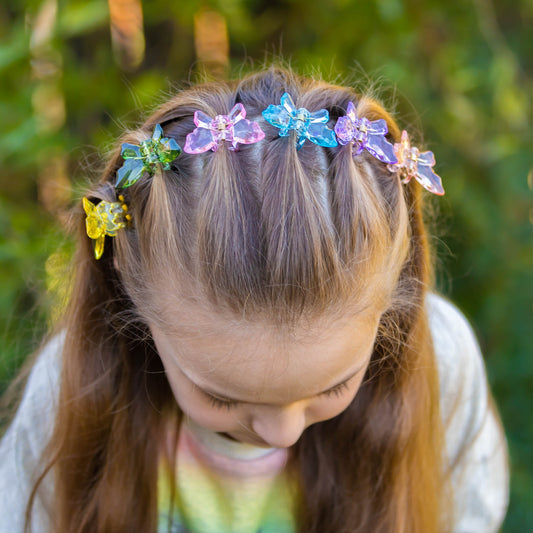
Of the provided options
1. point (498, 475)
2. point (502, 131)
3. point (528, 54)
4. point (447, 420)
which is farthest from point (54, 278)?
point (528, 54)

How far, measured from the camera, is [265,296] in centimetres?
73

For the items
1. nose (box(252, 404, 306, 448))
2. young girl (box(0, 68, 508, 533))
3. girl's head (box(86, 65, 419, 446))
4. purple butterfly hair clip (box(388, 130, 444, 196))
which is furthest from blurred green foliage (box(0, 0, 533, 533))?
nose (box(252, 404, 306, 448))

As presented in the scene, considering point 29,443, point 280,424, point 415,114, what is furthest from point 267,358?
point 415,114

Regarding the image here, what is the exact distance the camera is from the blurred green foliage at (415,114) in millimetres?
1437

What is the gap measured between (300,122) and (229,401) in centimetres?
36

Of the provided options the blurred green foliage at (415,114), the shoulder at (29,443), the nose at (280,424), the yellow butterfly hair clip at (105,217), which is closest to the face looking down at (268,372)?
the nose at (280,424)

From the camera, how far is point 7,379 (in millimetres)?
1433

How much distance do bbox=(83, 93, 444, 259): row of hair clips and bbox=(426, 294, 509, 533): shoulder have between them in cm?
44

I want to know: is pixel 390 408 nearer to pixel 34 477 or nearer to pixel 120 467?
pixel 120 467

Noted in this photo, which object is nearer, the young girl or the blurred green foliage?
the young girl

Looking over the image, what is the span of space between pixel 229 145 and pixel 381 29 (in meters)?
1.04

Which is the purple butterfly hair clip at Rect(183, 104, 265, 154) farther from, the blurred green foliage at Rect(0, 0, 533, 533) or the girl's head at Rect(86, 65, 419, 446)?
the blurred green foliage at Rect(0, 0, 533, 533)

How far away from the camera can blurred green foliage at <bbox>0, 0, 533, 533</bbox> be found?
144cm

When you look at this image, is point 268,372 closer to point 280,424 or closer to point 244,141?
point 280,424
